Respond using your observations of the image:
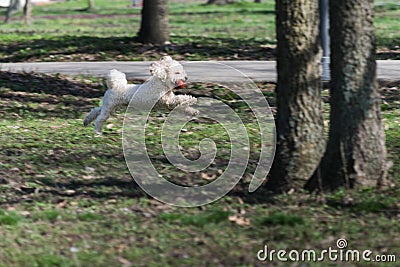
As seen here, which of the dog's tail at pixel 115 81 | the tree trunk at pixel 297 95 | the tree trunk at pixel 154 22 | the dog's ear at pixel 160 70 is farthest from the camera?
the tree trunk at pixel 154 22

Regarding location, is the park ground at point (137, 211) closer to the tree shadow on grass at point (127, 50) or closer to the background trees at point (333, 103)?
the background trees at point (333, 103)

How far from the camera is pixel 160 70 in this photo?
31.1 ft

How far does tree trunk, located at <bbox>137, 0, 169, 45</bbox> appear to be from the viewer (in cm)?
1730

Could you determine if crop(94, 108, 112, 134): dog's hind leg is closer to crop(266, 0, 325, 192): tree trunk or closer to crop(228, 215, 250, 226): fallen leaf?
crop(266, 0, 325, 192): tree trunk

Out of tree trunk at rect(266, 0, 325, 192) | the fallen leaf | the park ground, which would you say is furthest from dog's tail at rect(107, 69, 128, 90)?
the fallen leaf

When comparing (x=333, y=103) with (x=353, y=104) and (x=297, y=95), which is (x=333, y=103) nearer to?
(x=353, y=104)

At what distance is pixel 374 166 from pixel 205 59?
880 cm

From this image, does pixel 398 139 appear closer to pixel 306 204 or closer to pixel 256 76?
pixel 306 204

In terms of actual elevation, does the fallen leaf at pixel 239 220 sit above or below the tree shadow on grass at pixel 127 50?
above

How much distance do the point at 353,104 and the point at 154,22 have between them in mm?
10226

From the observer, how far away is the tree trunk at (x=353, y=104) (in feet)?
24.4

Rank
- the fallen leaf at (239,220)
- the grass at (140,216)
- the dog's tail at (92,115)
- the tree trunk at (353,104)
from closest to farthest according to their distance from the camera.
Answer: the grass at (140,216)
the fallen leaf at (239,220)
the tree trunk at (353,104)
the dog's tail at (92,115)

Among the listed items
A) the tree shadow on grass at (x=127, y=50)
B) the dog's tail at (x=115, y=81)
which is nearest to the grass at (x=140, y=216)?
the dog's tail at (x=115, y=81)

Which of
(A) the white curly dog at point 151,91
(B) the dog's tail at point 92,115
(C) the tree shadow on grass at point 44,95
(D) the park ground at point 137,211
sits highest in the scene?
(A) the white curly dog at point 151,91
